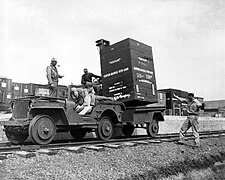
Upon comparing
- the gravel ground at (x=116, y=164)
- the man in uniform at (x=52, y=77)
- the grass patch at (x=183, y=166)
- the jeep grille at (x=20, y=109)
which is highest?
the man in uniform at (x=52, y=77)

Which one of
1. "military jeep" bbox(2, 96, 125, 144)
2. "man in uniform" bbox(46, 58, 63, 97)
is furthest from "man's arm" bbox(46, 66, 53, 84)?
"military jeep" bbox(2, 96, 125, 144)

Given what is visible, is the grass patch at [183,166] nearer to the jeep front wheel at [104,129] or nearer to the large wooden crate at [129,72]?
the jeep front wheel at [104,129]

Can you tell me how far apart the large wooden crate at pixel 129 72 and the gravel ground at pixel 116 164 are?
2.99 metres

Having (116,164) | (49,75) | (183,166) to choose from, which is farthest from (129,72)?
(116,164)

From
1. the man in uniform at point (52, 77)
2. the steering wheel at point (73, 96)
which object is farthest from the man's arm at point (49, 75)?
the steering wheel at point (73, 96)

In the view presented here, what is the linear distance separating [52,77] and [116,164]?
3778 millimetres

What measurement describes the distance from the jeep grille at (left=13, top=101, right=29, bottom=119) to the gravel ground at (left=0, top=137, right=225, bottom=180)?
83.7 inches

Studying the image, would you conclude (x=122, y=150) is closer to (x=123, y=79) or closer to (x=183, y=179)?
(x=183, y=179)

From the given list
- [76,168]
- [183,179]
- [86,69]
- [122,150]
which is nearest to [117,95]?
[86,69]

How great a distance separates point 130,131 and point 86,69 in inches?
138

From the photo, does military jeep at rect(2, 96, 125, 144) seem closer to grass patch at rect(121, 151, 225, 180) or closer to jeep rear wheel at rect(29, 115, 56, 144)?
jeep rear wheel at rect(29, 115, 56, 144)

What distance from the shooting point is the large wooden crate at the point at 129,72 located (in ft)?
32.3

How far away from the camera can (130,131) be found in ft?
37.0

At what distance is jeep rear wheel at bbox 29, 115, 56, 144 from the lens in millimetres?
6371
